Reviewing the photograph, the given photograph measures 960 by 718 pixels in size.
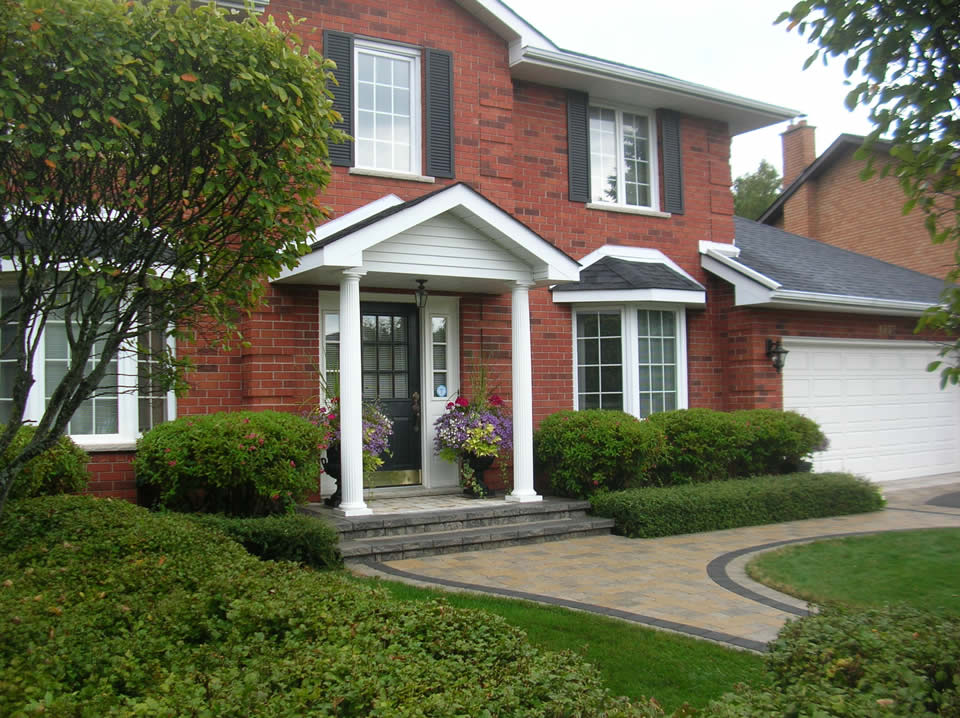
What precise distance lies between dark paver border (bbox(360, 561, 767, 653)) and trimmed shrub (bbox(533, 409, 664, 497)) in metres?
3.17

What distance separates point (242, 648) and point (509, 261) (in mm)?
6905

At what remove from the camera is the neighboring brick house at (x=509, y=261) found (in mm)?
9586

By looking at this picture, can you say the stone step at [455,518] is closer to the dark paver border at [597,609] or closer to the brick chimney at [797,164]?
the dark paver border at [597,609]

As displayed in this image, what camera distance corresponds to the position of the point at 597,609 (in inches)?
252

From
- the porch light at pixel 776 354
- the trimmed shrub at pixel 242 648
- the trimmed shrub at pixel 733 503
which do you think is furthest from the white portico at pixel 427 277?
the porch light at pixel 776 354

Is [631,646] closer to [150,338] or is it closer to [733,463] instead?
[150,338]

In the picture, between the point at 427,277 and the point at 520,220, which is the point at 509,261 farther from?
the point at 427,277

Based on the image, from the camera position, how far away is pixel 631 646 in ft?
17.7

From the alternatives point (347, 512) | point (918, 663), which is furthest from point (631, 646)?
point (347, 512)

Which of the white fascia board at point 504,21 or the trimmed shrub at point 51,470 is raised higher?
the white fascia board at point 504,21

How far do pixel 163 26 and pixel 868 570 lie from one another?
7.22m

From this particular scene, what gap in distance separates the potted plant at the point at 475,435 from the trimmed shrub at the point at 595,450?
588 mm

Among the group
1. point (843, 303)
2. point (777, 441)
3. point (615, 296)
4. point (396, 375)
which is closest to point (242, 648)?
point (396, 375)

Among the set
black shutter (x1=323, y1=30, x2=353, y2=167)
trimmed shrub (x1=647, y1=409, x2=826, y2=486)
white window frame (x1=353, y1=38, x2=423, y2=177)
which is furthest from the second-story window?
black shutter (x1=323, y1=30, x2=353, y2=167)
